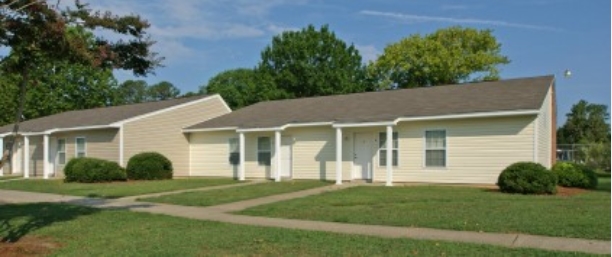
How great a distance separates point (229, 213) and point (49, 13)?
5973 millimetres

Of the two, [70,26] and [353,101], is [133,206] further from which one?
[353,101]

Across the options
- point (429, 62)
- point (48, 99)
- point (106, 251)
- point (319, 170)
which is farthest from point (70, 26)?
point (48, 99)

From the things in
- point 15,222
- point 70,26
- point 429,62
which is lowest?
point 15,222

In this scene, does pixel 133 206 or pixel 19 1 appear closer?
pixel 19 1

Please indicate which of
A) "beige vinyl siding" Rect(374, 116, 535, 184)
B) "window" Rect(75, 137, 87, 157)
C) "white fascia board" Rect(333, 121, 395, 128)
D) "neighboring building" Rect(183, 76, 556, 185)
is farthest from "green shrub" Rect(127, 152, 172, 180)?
"beige vinyl siding" Rect(374, 116, 535, 184)

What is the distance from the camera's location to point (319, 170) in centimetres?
2367

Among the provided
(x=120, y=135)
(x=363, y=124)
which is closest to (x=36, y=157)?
(x=120, y=135)

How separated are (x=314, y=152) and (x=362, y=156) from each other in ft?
7.12

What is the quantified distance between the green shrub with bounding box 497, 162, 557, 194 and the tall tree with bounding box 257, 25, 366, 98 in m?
31.3

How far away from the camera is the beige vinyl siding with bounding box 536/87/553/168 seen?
62.5 ft

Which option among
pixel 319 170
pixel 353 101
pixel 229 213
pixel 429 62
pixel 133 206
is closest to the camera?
pixel 229 213

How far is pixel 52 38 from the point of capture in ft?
30.5

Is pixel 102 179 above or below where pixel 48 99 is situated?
below

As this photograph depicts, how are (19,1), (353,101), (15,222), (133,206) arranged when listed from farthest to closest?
(353,101) < (133,206) < (15,222) < (19,1)
